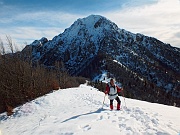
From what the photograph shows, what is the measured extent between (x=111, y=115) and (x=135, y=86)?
575 ft

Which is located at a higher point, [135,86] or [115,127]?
[115,127]

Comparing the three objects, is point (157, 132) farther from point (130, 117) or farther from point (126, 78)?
point (126, 78)

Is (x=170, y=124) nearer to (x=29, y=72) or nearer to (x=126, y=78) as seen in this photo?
(x=29, y=72)

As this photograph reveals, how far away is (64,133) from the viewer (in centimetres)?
1072

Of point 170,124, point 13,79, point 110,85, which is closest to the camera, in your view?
point 170,124

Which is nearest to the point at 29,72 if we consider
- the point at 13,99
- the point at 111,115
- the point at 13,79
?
the point at 13,79

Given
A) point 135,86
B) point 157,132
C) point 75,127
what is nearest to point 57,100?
point 75,127

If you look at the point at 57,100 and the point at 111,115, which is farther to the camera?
the point at 57,100

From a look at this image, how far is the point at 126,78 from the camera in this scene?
19550cm

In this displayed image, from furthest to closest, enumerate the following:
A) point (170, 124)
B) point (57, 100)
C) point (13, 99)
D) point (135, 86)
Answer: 1. point (135, 86)
2. point (13, 99)
3. point (57, 100)
4. point (170, 124)

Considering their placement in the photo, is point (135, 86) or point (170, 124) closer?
point (170, 124)

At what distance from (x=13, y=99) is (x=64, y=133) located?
19.4 m

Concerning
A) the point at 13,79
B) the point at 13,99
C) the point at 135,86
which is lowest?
the point at 135,86

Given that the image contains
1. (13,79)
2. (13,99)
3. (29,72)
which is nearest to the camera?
(13,99)
